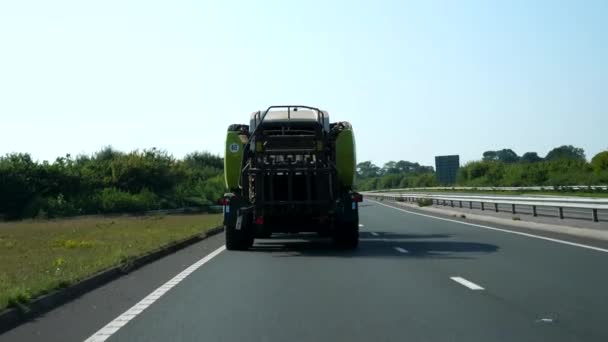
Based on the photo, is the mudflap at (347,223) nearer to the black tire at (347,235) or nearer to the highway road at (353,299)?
the black tire at (347,235)

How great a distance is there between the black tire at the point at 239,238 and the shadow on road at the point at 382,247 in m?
0.36

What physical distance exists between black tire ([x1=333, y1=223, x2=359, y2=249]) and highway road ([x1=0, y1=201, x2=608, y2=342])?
1333mm

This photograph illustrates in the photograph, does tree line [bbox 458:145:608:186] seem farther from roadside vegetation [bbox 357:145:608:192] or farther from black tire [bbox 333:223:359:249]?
black tire [bbox 333:223:359:249]

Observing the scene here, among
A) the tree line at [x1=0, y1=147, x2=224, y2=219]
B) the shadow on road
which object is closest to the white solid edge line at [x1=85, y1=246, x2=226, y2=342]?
the shadow on road

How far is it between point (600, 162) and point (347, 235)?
7894 centimetres

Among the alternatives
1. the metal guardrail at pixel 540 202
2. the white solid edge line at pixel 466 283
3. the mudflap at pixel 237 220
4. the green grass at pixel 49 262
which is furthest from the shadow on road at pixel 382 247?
the white solid edge line at pixel 466 283

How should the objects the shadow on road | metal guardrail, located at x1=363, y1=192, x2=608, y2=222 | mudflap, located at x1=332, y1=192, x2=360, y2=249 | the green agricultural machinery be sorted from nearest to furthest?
1. the shadow on road
2. the green agricultural machinery
3. mudflap, located at x1=332, y1=192, x2=360, y2=249
4. metal guardrail, located at x1=363, y1=192, x2=608, y2=222

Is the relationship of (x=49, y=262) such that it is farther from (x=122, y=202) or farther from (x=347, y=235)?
(x=122, y=202)

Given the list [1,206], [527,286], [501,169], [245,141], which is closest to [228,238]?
[245,141]

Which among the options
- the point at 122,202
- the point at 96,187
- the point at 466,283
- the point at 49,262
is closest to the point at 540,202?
the point at 466,283

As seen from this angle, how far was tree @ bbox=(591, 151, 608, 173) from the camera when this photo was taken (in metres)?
92.4

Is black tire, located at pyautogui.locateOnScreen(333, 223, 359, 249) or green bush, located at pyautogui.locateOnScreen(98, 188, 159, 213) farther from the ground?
green bush, located at pyautogui.locateOnScreen(98, 188, 159, 213)

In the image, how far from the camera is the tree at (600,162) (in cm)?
9244

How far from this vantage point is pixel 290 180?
20641 mm
